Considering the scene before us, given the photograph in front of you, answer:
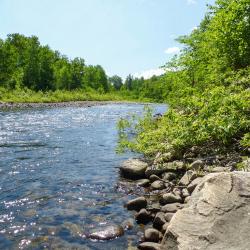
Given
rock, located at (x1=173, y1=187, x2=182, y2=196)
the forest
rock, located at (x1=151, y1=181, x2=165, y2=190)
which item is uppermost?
the forest

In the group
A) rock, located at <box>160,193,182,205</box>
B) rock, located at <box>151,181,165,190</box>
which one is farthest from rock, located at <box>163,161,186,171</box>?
rock, located at <box>160,193,182,205</box>

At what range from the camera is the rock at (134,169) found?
14609 mm

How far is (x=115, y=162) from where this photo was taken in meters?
18.3

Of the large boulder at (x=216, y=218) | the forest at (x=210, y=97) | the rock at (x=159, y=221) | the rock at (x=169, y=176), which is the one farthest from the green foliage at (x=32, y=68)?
the large boulder at (x=216, y=218)

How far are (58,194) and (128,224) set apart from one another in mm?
3699

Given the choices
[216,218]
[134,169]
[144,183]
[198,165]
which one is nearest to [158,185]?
[144,183]

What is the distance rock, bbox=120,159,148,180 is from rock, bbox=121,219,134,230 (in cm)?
428

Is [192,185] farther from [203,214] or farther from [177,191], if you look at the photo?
[203,214]

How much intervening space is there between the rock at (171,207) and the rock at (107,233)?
1.55m

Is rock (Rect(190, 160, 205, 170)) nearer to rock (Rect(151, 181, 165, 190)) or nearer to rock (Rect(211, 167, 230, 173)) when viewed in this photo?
rock (Rect(211, 167, 230, 173))

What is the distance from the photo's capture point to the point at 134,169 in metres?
14.7

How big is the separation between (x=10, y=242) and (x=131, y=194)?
5084mm

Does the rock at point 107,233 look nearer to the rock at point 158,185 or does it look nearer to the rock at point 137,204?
the rock at point 137,204

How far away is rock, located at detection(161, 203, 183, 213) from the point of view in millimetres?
10341
